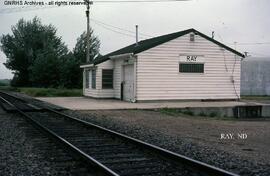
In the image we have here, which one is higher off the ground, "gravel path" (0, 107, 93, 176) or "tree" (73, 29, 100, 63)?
"tree" (73, 29, 100, 63)

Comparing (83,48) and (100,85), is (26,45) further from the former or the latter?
(100,85)

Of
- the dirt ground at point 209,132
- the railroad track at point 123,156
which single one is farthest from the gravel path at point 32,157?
the dirt ground at point 209,132

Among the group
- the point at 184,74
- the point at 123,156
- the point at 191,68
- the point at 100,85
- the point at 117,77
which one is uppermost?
the point at 191,68

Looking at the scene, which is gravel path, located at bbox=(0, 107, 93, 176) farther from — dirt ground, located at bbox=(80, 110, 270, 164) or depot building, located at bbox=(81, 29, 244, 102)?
depot building, located at bbox=(81, 29, 244, 102)

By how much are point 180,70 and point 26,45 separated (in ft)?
153

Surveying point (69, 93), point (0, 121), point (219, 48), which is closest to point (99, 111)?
point (0, 121)

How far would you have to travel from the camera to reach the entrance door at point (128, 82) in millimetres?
24766

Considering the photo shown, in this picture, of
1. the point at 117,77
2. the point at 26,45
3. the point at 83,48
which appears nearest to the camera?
the point at 117,77

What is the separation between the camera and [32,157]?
836 centimetres

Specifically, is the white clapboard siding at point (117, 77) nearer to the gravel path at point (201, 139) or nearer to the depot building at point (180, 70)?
the depot building at point (180, 70)

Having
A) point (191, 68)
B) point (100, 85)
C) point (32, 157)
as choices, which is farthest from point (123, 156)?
point (100, 85)

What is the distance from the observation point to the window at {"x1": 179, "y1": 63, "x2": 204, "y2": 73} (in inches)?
983

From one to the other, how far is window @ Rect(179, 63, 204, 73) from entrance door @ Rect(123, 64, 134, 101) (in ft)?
9.02

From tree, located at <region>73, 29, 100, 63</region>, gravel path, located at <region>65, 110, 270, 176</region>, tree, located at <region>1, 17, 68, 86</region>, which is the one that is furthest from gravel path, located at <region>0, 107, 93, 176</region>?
tree, located at <region>1, 17, 68, 86</region>
